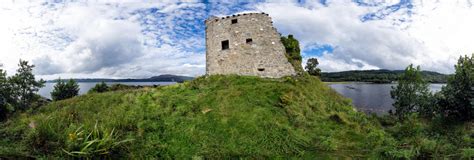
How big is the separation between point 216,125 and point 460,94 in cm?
1686

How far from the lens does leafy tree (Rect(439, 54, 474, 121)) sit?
50.7ft

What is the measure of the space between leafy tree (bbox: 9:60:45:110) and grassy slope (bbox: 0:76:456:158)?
79.5 ft

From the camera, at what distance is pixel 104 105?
12047 millimetres

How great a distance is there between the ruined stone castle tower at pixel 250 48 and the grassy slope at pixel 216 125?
2.61 meters

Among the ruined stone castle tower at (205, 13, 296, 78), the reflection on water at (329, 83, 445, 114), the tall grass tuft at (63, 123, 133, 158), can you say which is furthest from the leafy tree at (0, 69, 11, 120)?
the reflection on water at (329, 83, 445, 114)

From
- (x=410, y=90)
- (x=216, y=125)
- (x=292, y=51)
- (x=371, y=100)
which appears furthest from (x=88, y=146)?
(x=371, y=100)

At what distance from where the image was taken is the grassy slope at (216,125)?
6.83m

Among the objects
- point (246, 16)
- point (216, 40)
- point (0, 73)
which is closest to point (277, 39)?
point (246, 16)

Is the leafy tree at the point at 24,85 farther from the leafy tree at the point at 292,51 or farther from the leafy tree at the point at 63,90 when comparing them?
the leafy tree at the point at 292,51

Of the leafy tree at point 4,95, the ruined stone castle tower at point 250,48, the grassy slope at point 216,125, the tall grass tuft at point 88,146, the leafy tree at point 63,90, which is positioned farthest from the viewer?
the leafy tree at point 63,90

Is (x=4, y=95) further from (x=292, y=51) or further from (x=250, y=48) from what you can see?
(x=292, y=51)

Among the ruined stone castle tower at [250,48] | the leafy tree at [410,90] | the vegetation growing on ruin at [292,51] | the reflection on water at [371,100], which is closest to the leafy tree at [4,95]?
the ruined stone castle tower at [250,48]

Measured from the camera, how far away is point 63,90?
120 ft

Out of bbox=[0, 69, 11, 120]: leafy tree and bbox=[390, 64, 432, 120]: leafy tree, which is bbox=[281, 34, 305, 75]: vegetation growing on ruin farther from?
bbox=[0, 69, 11, 120]: leafy tree
